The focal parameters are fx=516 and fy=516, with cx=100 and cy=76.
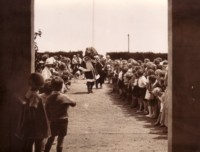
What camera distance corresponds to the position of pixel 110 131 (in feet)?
41.7

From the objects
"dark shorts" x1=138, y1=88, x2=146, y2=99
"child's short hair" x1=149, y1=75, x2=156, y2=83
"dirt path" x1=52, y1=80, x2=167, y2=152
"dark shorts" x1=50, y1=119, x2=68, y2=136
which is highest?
"child's short hair" x1=149, y1=75, x2=156, y2=83

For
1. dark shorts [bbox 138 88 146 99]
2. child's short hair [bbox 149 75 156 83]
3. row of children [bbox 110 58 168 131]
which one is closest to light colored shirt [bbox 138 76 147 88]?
row of children [bbox 110 58 168 131]

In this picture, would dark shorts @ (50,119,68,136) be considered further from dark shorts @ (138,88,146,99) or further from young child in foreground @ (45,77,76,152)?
dark shorts @ (138,88,146,99)

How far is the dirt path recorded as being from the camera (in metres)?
10.6

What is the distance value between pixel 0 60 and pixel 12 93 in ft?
1.87

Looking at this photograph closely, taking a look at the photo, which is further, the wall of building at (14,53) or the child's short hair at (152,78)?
the child's short hair at (152,78)

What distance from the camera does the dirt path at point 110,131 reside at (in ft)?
34.8

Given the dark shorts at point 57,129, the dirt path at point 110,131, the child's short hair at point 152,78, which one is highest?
the child's short hair at point 152,78

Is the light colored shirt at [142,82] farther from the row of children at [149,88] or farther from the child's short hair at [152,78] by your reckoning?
the child's short hair at [152,78]

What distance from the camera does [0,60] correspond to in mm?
8242
